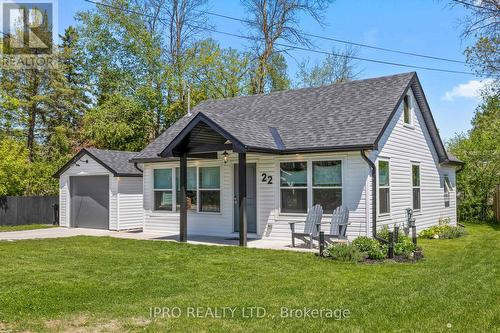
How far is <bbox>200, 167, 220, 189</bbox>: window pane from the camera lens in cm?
1399

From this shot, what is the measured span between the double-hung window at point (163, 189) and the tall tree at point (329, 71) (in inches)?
832

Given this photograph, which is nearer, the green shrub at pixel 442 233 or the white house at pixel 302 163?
the white house at pixel 302 163

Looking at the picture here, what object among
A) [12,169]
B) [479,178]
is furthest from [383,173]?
[12,169]

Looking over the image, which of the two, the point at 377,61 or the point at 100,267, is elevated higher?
the point at 377,61

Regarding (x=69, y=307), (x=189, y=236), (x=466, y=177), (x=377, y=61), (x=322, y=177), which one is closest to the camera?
(x=69, y=307)

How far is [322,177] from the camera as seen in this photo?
12.1 meters

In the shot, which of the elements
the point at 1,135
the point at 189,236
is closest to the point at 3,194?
Answer: the point at 1,135

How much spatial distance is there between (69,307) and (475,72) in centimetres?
1773

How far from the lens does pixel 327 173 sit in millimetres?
12008

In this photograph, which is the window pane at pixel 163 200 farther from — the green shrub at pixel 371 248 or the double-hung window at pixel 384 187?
the green shrub at pixel 371 248

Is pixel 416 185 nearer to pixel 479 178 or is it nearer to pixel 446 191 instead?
pixel 446 191

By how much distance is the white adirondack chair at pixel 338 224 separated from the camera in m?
10.7

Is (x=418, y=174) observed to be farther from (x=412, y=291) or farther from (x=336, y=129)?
(x=412, y=291)

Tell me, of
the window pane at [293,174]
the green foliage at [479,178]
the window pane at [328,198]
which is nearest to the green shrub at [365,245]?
the window pane at [328,198]
